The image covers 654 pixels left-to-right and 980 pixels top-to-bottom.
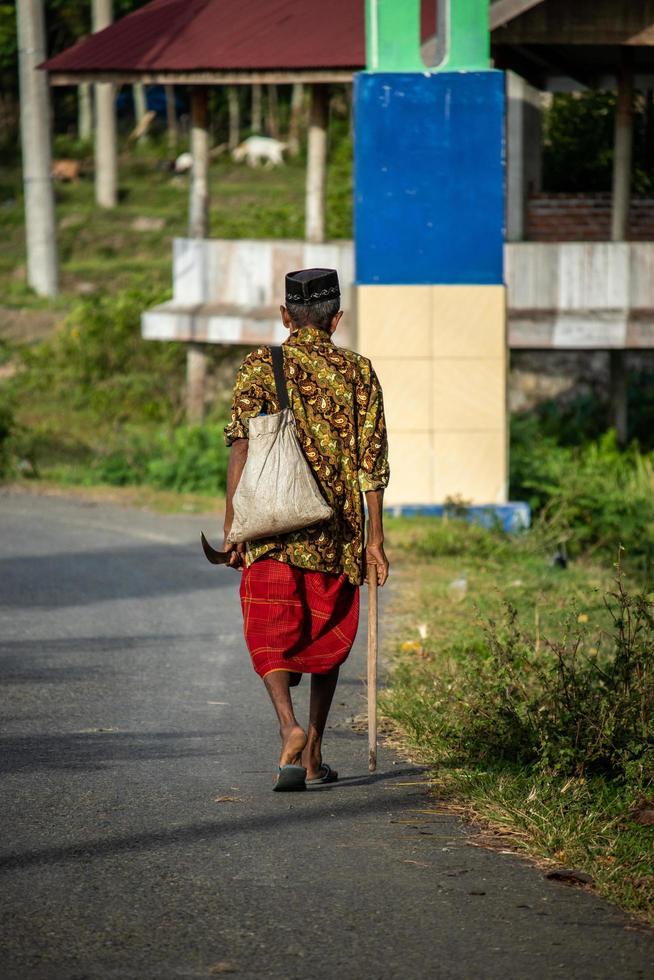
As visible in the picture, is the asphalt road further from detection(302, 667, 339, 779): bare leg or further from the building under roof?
the building under roof

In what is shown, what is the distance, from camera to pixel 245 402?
17.7ft

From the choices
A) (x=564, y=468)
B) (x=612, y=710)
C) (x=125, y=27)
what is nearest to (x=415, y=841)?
(x=612, y=710)

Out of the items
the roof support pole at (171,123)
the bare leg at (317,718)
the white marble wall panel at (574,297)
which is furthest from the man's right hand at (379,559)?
the roof support pole at (171,123)

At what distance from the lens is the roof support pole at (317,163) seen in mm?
17344

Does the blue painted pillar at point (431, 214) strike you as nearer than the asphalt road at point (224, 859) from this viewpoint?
No

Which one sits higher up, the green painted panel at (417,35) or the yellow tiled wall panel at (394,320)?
the green painted panel at (417,35)

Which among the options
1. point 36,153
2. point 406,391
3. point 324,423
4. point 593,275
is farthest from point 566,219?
point 324,423

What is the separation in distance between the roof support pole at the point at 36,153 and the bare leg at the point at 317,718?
19634 mm

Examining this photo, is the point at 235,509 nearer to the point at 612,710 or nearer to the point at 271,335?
the point at 612,710

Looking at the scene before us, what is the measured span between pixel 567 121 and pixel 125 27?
18.5 feet

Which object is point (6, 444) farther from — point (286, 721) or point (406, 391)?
point (286, 721)

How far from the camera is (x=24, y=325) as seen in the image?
983 inches

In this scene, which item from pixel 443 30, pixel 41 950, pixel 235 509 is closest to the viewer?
pixel 41 950

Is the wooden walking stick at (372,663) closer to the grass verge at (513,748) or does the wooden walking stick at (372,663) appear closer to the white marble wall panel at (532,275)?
the grass verge at (513,748)
